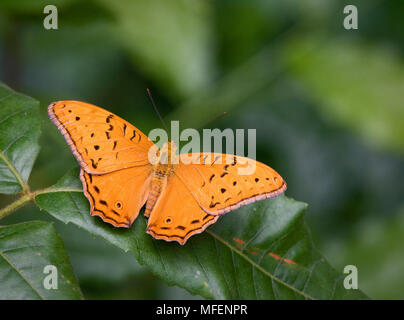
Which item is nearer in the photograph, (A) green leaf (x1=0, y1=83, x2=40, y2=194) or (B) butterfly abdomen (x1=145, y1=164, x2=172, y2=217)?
(A) green leaf (x1=0, y1=83, x2=40, y2=194)

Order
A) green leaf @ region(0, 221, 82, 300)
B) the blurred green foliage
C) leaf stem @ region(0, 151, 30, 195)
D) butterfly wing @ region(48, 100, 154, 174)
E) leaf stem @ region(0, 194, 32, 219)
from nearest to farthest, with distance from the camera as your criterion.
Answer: green leaf @ region(0, 221, 82, 300) → leaf stem @ region(0, 194, 32, 219) → leaf stem @ region(0, 151, 30, 195) → butterfly wing @ region(48, 100, 154, 174) → the blurred green foliage

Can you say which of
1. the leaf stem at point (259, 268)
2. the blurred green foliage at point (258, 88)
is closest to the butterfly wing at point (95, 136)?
the leaf stem at point (259, 268)

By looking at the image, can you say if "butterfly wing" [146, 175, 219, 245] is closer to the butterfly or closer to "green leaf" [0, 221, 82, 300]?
the butterfly

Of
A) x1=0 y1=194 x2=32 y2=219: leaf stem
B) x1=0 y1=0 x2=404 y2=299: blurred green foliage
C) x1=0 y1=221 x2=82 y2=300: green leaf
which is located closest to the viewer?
x1=0 y1=221 x2=82 y2=300: green leaf

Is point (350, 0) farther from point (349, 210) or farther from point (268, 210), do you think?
point (268, 210)

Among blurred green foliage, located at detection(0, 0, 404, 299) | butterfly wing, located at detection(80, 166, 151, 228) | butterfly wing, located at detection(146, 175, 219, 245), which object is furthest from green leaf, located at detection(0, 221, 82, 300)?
blurred green foliage, located at detection(0, 0, 404, 299)

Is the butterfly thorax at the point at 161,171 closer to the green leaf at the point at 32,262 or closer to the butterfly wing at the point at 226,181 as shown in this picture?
the butterfly wing at the point at 226,181

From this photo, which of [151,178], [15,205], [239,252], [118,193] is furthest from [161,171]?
[15,205]
